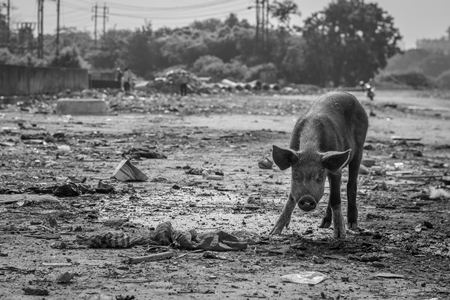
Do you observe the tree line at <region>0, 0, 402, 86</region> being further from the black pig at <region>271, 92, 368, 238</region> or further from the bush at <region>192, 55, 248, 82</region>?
the black pig at <region>271, 92, 368, 238</region>

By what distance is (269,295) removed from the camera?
5.42 m

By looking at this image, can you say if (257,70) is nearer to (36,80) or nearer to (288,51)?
(288,51)

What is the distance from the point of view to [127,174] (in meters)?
10.8

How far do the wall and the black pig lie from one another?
21.9 meters

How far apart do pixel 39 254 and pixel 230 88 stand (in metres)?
54.6

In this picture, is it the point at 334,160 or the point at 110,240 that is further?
the point at 334,160

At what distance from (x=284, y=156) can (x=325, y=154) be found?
1.13 ft

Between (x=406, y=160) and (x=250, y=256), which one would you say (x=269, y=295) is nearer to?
(x=250, y=256)

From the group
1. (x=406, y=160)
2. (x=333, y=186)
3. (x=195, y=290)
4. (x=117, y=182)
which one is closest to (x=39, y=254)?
(x=195, y=290)

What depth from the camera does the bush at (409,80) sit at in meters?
95.2

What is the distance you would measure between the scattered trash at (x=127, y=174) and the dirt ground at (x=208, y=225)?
0.20 metres

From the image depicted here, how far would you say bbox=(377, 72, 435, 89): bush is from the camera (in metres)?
95.2

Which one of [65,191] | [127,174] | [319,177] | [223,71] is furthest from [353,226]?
[223,71]

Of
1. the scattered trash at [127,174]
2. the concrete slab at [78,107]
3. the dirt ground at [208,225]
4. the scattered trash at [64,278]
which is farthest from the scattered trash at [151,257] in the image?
the concrete slab at [78,107]
